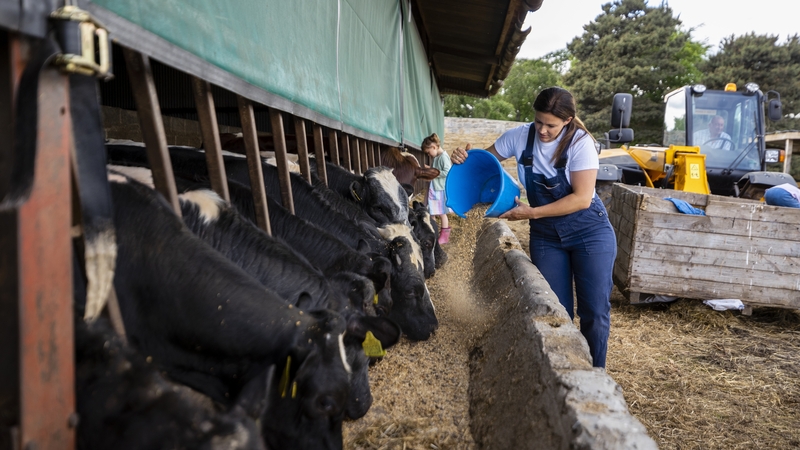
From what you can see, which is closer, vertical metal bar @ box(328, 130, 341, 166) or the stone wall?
vertical metal bar @ box(328, 130, 341, 166)

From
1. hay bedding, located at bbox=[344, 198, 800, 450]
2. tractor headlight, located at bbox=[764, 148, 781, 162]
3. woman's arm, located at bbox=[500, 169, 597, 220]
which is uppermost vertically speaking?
woman's arm, located at bbox=[500, 169, 597, 220]

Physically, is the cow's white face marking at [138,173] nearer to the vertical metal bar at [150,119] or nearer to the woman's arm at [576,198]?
the vertical metal bar at [150,119]

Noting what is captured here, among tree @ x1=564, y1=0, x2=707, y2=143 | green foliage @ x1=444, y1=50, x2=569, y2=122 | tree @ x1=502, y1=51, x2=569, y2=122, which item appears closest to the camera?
tree @ x1=564, y1=0, x2=707, y2=143

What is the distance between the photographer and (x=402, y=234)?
521cm

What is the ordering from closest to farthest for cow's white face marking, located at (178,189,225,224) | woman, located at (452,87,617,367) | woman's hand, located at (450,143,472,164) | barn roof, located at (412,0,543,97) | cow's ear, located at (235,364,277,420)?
cow's ear, located at (235,364,277,420) → cow's white face marking, located at (178,189,225,224) → woman, located at (452,87,617,367) → woman's hand, located at (450,143,472,164) → barn roof, located at (412,0,543,97)

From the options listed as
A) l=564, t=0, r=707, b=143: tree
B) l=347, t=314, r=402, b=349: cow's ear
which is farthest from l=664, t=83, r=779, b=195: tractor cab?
l=564, t=0, r=707, b=143: tree

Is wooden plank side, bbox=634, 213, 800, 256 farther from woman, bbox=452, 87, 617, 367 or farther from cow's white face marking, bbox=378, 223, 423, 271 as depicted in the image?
cow's white face marking, bbox=378, 223, 423, 271

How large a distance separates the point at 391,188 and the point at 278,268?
3144mm

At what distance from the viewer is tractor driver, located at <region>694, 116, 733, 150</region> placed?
28.8ft

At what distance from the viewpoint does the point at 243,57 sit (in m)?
2.64

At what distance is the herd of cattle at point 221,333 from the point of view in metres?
1.54

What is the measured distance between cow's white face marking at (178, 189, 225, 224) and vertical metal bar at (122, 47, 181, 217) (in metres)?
0.44

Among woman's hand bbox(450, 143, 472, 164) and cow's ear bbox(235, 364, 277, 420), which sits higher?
woman's hand bbox(450, 143, 472, 164)

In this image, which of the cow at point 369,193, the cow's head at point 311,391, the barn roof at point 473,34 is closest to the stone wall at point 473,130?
the barn roof at point 473,34
